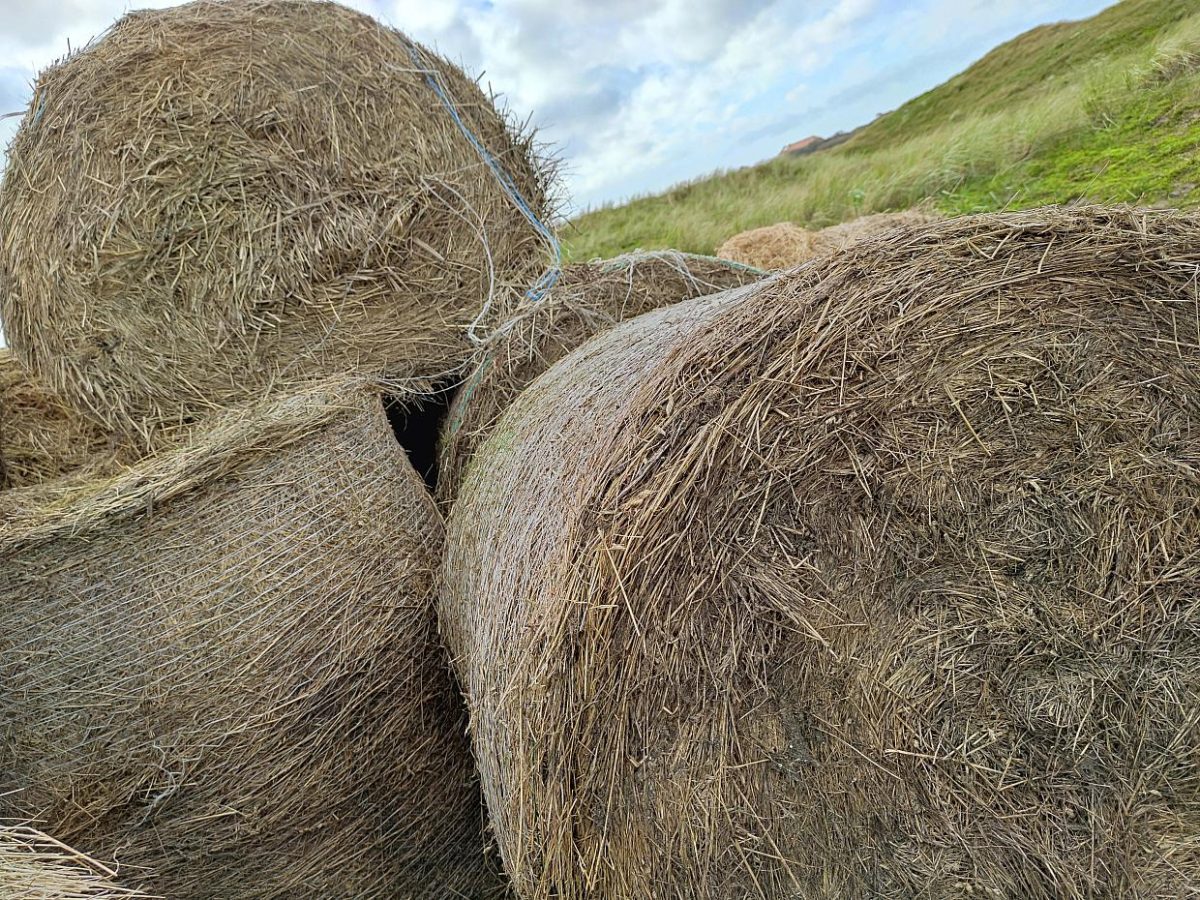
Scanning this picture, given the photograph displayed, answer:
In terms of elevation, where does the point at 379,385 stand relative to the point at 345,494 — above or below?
above

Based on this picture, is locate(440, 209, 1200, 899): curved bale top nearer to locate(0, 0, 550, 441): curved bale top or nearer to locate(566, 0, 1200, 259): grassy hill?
locate(0, 0, 550, 441): curved bale top

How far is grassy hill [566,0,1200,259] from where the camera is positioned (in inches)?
204

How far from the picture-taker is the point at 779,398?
1.74 metres

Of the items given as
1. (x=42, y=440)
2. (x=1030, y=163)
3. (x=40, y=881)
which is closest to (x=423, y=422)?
(x=42, y=440)

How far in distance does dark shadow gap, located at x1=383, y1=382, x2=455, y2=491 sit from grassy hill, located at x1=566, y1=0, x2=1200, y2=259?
3.44 feet

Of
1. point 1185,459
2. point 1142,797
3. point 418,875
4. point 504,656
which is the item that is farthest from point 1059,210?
point 418,875

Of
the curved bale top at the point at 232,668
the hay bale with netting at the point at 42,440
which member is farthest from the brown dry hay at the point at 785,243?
the hay bale with netting at the point at 42,440

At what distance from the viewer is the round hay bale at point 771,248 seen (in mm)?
4883

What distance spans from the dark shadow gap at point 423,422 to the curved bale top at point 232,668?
0.63m

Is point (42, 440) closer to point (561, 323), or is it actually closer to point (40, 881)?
point (561, 323)

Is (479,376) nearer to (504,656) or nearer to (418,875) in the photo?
(504,656)

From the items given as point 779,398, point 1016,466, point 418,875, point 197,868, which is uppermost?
point 779,398

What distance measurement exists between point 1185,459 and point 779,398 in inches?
38.3

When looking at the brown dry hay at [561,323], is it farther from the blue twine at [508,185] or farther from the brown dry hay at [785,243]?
the brown dry hay at [785,243]
